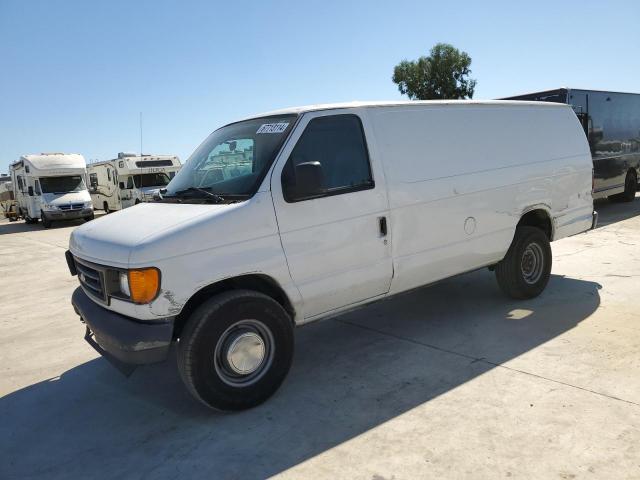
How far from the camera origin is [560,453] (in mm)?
2928

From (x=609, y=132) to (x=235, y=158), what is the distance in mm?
11607

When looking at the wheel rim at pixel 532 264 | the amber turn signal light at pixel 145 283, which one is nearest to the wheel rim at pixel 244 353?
the amber turn signal light at pixel 145 283

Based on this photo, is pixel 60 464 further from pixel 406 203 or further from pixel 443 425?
pixel 406 203

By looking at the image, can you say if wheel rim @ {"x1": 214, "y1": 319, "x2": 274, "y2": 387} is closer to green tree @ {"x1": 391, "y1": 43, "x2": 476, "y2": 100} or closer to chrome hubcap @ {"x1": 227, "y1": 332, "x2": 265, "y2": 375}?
chrome hubcap @ {"x1": 227, "y1": 332, "x2": 265, "y2": 375}

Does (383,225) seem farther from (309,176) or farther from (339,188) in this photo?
(309,176)

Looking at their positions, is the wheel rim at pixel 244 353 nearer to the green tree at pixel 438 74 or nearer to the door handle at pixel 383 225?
the door handle at pixel 383 225

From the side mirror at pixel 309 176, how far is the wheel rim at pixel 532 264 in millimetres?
3034

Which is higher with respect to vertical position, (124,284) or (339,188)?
(339,188)

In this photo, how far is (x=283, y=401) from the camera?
3.83m

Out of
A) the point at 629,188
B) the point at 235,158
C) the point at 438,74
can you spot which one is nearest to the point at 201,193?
the point at 235,158

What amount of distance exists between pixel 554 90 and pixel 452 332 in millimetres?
8252

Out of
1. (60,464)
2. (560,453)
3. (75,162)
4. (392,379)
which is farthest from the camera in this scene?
(75,162)

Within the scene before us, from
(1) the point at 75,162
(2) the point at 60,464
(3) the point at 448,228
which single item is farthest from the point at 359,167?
(1) the point at 75,162

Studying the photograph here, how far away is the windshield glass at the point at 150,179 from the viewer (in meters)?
22.0
